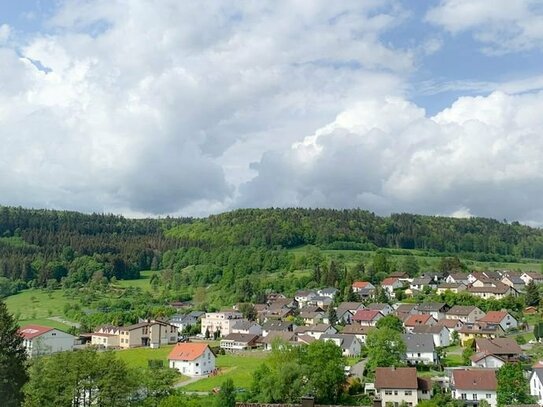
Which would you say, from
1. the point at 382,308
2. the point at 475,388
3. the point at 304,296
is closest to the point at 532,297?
the point at 382,308

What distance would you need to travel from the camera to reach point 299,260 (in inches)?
5753

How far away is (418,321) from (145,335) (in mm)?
39736

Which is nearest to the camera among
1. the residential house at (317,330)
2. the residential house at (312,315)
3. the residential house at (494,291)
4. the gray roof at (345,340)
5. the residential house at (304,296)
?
the gray roof at (345,340)

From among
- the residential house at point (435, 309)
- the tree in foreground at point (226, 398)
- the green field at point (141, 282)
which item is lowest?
the tree in foreground at point (226, 398)

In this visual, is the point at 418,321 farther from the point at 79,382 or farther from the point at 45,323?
the point at 45,323

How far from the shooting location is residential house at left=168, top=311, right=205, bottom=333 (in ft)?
332

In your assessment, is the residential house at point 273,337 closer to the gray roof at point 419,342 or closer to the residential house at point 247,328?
the residential house at point 247,328

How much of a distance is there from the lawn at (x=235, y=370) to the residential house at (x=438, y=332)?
19423 mm

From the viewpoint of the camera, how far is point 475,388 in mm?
48250

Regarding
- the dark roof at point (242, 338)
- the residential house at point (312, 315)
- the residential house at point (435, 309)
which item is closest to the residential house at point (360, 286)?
the residential house at point (312, 315)

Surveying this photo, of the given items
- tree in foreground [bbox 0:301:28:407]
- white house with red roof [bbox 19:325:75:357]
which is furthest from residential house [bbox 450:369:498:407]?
white house with red roof [bbox 19:325:75:357]

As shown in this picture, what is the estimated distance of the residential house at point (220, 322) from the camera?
9638cm

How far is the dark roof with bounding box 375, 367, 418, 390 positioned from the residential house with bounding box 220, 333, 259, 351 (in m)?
33.8

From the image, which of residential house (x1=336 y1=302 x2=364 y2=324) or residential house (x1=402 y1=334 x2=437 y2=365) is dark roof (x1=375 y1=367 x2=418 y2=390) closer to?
residential house (x1=402 y1=334 x2=437 y2=365)
